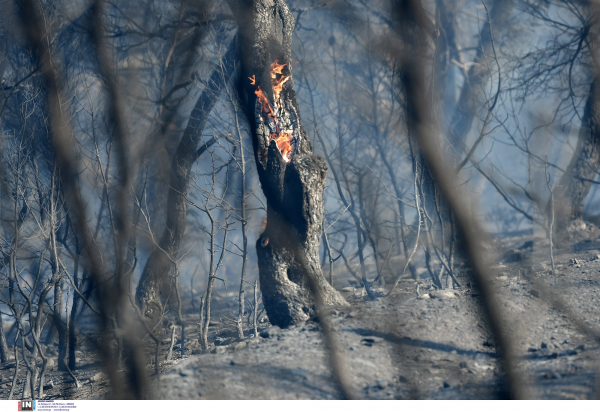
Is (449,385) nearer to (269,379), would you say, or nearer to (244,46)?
(269,379)

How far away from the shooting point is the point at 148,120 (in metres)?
5.48

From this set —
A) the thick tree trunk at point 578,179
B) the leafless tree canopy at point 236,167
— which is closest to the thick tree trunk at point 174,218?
the leafless tree canopy at point 236,167

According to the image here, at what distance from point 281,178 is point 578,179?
4.40 meters

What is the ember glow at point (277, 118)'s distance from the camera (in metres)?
3.74

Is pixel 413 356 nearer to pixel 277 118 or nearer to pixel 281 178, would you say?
pixel 281 178

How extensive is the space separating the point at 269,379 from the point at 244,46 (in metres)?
2.67

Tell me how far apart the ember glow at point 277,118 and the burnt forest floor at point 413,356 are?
4.72ft

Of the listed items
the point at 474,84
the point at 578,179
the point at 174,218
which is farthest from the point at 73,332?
the point at 578,179

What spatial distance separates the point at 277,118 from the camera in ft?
12.4

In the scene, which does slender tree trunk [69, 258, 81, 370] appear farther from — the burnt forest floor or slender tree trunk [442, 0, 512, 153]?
slender tree trunk [442, 0, 512, 153]

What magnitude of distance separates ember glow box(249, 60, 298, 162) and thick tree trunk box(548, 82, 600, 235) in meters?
4.07

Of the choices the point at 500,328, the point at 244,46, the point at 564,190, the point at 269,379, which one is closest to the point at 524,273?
the point at 500,328

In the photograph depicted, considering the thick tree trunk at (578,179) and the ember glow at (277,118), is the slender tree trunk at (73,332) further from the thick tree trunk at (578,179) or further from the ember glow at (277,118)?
the thick tree trunk at (578,179)

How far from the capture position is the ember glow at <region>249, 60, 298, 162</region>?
147 inches
